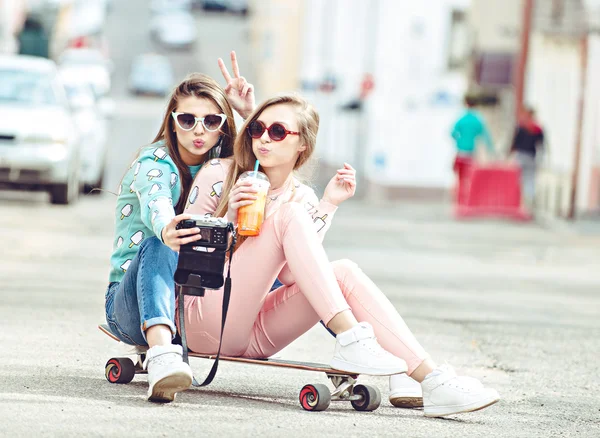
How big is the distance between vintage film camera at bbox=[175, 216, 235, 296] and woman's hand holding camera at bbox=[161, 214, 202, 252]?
0.06 feet

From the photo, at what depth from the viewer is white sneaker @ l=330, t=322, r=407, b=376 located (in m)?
5.60

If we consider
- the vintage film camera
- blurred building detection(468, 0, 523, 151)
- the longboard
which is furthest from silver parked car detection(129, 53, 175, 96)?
the vintage film camera

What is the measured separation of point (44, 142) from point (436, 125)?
11.3 metres

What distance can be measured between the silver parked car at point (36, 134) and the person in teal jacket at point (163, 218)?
10.9m

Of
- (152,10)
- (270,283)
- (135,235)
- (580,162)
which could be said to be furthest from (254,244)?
(152,10)

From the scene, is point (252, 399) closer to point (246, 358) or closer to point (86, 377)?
point (246, 358)

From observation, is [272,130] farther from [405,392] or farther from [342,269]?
[405,392]

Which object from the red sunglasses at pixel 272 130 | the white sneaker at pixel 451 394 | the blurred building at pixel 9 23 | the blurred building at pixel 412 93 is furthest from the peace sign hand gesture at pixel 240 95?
the blurred building at pixel 9 23

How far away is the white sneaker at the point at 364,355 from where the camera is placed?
5.60 m

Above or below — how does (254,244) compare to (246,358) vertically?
above

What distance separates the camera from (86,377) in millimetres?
6387

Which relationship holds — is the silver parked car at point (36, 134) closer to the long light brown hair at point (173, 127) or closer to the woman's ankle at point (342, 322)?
the long light brown hair at point (173, 127)

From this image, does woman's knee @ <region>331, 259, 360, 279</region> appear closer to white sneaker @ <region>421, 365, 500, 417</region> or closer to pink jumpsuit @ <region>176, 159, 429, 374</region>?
pink jumpsuit @ <region>176, 159, 429, 374</region>

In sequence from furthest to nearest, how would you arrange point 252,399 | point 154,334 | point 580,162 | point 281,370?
point 580,162
point 281,370
point 252,399
point 154,334
